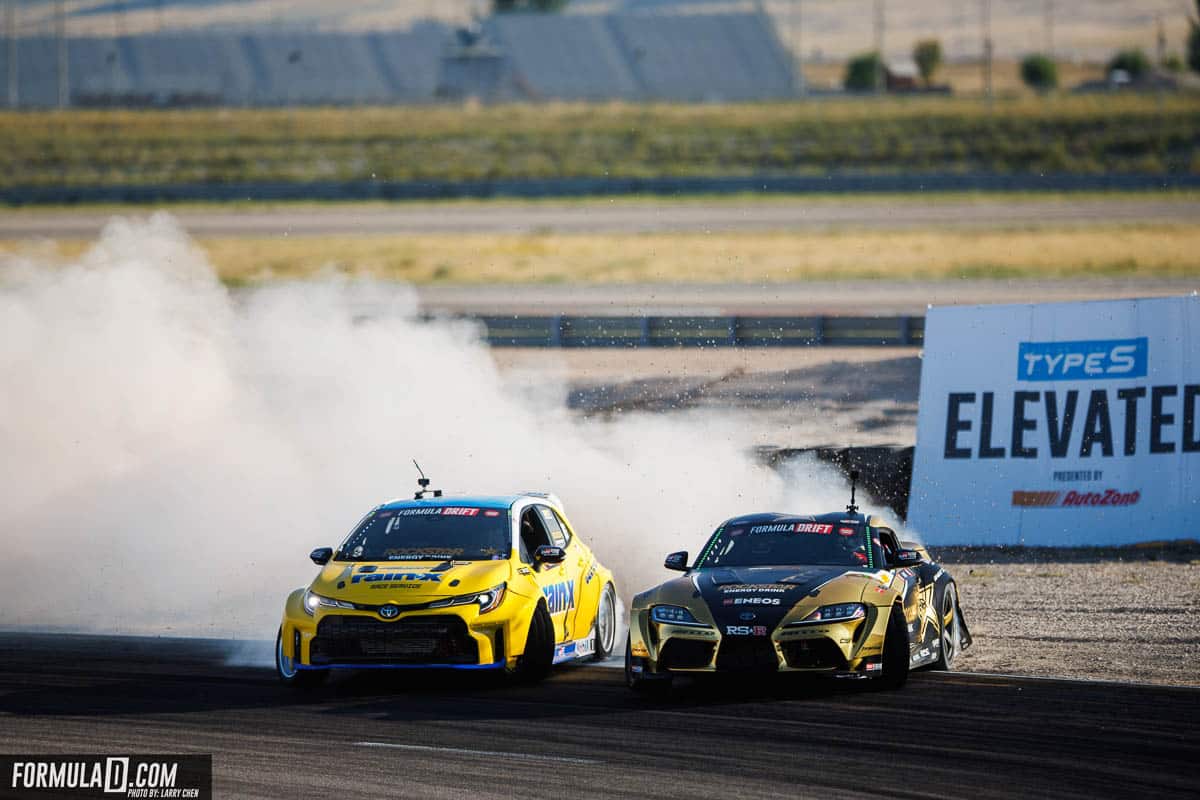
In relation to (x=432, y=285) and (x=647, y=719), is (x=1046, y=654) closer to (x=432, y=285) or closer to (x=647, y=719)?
(x=647, y=719)

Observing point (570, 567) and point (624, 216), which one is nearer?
point (570, 567)

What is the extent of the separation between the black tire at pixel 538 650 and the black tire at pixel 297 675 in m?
1.26

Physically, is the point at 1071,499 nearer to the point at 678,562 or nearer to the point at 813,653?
the point at 678,562

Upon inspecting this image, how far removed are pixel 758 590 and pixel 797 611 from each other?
339mm

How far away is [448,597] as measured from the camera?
11289 millimetres

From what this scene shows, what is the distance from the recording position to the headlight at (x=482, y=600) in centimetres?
1125

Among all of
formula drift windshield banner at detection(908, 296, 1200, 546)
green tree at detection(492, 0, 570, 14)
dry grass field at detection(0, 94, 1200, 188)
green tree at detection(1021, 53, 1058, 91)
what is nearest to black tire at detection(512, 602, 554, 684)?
formula drift windshield banner at detection(908, 296, 1200, 546)

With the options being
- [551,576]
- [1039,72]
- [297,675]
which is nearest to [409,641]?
[297,675]

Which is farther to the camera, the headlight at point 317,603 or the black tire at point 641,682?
the headlight at point 317,603

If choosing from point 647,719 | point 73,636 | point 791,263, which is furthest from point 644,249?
point 647,719

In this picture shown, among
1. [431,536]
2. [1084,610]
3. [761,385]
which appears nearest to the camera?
[431,536]

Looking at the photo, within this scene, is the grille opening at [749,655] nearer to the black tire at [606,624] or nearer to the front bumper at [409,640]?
the front bumper at [409,640]

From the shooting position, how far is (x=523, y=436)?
19.5m

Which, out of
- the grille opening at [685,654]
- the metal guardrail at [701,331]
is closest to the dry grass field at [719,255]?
the metal guardrail at [701,331]
